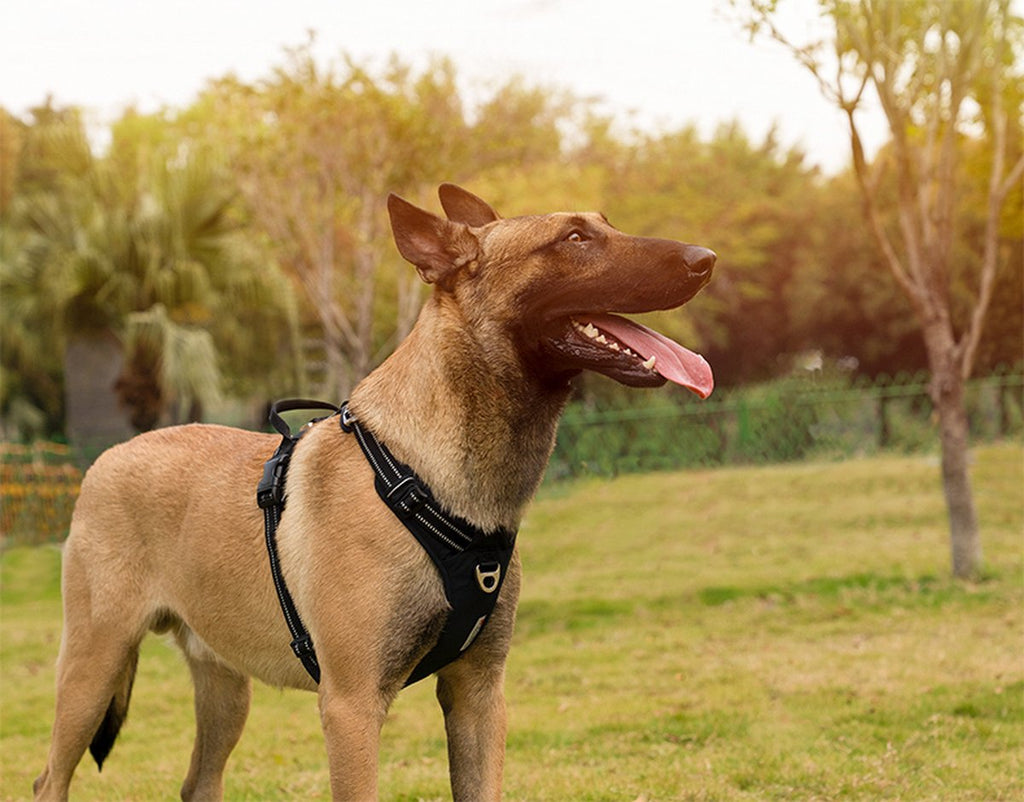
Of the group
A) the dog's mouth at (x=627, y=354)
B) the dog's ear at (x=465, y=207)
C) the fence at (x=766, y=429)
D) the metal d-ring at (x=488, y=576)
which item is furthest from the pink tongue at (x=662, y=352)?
the fence at (x=766, y=429)

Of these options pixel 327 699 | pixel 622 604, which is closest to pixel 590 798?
pixel 327 699

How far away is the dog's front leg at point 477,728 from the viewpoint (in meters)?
3.65

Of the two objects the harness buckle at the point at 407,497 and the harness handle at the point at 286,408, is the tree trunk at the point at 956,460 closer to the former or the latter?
the harness handle at the point at 286,408

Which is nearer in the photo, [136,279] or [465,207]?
[465,207]

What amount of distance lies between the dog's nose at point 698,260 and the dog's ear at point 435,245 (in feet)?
2.04

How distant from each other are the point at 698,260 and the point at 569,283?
0.36 m

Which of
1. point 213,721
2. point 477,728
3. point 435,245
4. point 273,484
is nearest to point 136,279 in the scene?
point 213,721

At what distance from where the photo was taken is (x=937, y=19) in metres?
10.5

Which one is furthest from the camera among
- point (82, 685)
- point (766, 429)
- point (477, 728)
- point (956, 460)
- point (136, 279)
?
point (766, 429)

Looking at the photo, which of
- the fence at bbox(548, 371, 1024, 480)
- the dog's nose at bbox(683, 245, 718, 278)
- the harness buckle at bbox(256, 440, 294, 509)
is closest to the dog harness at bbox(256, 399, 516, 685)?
the harness buckle at bbox(256, 440, 294, 509)

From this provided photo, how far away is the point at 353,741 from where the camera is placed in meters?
3.38

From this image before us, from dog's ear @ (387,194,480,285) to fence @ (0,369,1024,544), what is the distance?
51.9 ft

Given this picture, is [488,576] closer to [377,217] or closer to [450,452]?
[450,452]

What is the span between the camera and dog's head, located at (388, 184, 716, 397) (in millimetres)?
3355
